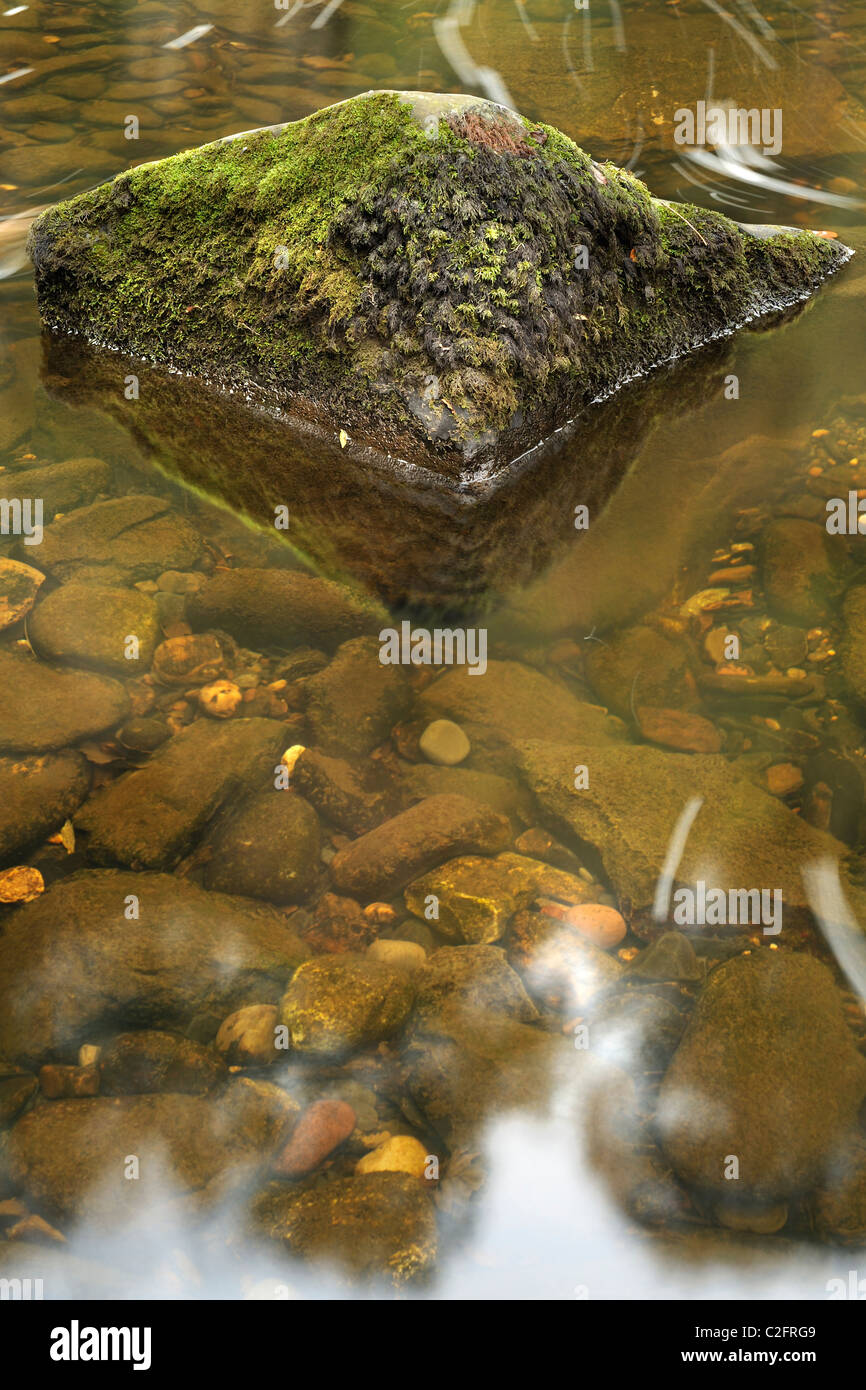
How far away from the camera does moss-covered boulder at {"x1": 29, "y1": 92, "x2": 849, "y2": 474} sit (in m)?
5.02

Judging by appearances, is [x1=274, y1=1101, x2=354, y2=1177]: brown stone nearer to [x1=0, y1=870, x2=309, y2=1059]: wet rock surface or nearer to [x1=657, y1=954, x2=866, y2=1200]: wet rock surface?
[x1=0, y1=870, x2=309, y2=1059]: wet rock surface

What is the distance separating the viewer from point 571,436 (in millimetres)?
5512

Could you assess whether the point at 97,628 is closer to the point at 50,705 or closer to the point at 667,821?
the point at 50,705

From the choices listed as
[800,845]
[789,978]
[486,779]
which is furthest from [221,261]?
[789,978]

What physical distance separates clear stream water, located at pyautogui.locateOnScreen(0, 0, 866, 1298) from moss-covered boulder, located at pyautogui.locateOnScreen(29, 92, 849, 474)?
0.33 m

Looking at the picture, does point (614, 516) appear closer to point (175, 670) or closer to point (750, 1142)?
point (175, 670)

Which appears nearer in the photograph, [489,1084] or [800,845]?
[489,1084]

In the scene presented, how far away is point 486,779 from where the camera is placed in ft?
11.9

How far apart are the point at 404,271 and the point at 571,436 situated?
1.29 m

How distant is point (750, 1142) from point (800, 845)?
1107 mm

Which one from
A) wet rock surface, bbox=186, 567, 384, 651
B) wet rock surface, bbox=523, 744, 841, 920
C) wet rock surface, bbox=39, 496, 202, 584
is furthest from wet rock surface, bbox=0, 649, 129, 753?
wet rock surface, bbox=523, 744, 841, 920

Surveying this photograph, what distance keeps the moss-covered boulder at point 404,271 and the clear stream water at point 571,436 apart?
0.33 metres

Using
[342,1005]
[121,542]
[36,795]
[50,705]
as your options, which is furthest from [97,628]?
[342,1005]

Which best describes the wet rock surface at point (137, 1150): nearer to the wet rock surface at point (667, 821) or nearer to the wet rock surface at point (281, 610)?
the wet rock surface at point (667, 821)
